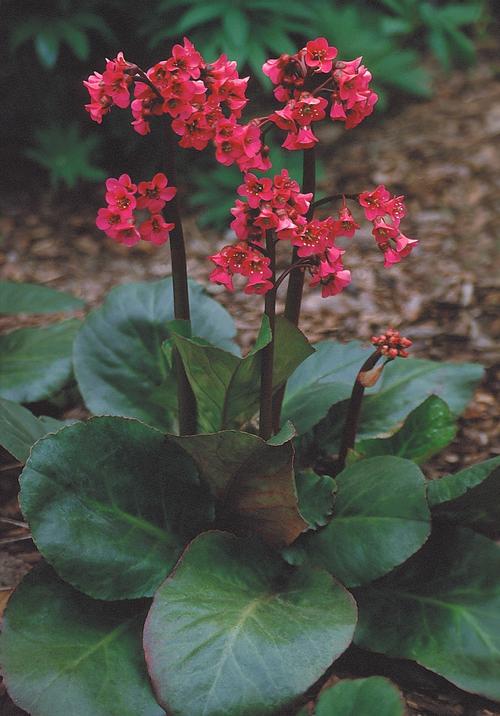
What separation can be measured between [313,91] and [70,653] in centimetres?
125

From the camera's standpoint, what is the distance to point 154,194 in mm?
1647

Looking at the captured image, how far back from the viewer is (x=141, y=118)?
1.63 m

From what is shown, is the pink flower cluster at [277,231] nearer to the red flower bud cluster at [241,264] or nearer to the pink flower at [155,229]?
the red flower bud cluster at [241,264]

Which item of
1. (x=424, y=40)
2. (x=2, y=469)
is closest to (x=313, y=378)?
(x=2, y=469)

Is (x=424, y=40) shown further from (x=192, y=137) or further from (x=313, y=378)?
(x=192, y=137)

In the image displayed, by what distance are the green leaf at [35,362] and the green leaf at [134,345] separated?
0.27 m

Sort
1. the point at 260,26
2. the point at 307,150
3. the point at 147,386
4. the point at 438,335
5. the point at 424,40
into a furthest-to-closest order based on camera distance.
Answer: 1. the point at 424,40
2. the point at 260,26
3. the point at 438,335
4. the point at 147,386
5. the point at 307,150

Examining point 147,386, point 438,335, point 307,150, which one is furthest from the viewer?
point 438,335

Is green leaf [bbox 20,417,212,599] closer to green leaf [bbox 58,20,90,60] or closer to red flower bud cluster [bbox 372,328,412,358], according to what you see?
red flower bud cluster [bbox 372,328,412,358]

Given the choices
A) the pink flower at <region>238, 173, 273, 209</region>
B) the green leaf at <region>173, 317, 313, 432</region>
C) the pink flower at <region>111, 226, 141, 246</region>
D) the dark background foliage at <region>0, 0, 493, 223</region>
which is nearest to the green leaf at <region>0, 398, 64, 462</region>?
the green leaf at <region>173, 317, 313, 432</region>

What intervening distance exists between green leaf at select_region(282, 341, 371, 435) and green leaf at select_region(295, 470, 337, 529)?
0.19 meters

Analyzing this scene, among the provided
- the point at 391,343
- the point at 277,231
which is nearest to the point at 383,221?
the point at 277,231

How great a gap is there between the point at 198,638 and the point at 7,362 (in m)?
1.32

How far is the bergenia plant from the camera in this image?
157cm
